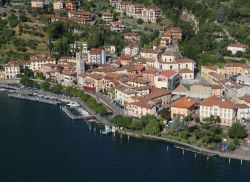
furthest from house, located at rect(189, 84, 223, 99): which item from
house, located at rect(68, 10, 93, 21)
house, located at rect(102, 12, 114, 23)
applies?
house, located at rect(68, 10, 93, 21)

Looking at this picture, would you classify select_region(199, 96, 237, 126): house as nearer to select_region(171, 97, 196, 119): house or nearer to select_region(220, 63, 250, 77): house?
select_region(171, 97, 196, 119): house

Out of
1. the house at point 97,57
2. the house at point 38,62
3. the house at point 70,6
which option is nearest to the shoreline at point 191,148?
the house at point 97,57

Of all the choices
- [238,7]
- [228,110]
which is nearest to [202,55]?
[238,7]

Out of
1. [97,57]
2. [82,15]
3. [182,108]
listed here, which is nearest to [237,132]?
[182,108]

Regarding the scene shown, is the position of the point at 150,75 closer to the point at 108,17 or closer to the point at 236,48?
the point at 236,48

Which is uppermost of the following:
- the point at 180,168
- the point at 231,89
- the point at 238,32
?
the point at 238,32

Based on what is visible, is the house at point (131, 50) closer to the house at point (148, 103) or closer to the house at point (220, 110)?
the house at point (148, 103)

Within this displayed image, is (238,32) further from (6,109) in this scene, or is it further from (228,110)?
(6,109)
